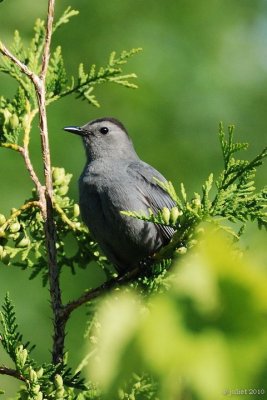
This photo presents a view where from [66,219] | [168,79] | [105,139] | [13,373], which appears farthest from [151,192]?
[168,79]

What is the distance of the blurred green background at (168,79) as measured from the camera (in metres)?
10.2

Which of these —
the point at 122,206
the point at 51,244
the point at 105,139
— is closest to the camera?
the point at 51,244

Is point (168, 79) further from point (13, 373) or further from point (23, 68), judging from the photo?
point (13, 373)

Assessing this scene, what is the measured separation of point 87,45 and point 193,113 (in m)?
2.12

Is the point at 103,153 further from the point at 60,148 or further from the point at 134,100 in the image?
the point at 134,100

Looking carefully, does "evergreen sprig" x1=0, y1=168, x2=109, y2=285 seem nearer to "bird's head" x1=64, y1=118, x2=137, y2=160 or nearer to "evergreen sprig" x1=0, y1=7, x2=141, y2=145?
"evergreen sprig" x1=0, y1=7, x2=141, y2=145

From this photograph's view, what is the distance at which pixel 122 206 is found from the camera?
13.4 feet

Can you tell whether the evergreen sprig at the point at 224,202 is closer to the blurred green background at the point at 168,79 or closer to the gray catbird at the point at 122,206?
the gray catbird at the point at 122,206

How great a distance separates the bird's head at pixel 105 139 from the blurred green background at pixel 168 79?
14.2 ft

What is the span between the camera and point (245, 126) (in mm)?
11578

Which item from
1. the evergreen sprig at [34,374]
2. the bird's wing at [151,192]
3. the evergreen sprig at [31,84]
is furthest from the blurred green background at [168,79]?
the evergreen sprig at [34,374]

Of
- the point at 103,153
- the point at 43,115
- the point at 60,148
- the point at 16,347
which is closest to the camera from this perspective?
the point at 16,347

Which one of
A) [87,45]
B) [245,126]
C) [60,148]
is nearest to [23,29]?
[87,45]

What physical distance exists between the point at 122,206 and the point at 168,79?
7.62 m
